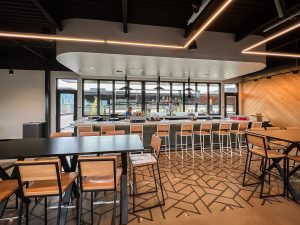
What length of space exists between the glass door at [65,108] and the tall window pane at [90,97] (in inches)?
19.1

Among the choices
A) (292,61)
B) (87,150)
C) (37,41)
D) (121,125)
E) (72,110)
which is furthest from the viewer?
(72,110)

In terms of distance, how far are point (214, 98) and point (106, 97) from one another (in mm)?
5925

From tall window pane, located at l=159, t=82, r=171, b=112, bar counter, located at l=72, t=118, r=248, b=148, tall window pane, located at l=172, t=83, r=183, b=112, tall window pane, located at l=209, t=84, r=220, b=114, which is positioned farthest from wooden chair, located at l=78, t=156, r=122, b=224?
tall window pane, located at l=209, t=84, r=220, b=114

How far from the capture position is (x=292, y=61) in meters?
6.86

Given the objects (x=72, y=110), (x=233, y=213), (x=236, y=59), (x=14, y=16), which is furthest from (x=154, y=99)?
(x=233, y=213)

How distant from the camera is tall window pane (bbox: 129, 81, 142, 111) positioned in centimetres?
872

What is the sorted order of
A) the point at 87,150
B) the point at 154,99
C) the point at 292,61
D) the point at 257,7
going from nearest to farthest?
the point at 87,150 → the point at 257,7 → the point at 292,61 → the point at 154,99

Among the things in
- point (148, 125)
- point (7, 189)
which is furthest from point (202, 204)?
point (148, 125)

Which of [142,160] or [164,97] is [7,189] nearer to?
[142,160]

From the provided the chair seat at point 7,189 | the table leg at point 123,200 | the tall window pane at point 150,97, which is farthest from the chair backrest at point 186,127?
the tall window pane at point 150,97

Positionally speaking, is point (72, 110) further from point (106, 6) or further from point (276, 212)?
point (276, 212)

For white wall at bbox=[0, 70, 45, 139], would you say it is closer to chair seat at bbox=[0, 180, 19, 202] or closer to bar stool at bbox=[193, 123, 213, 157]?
chair seat at bbox=[0, 180, 19, 202]

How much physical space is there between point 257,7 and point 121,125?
4236 mm

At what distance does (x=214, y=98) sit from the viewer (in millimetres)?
9727
